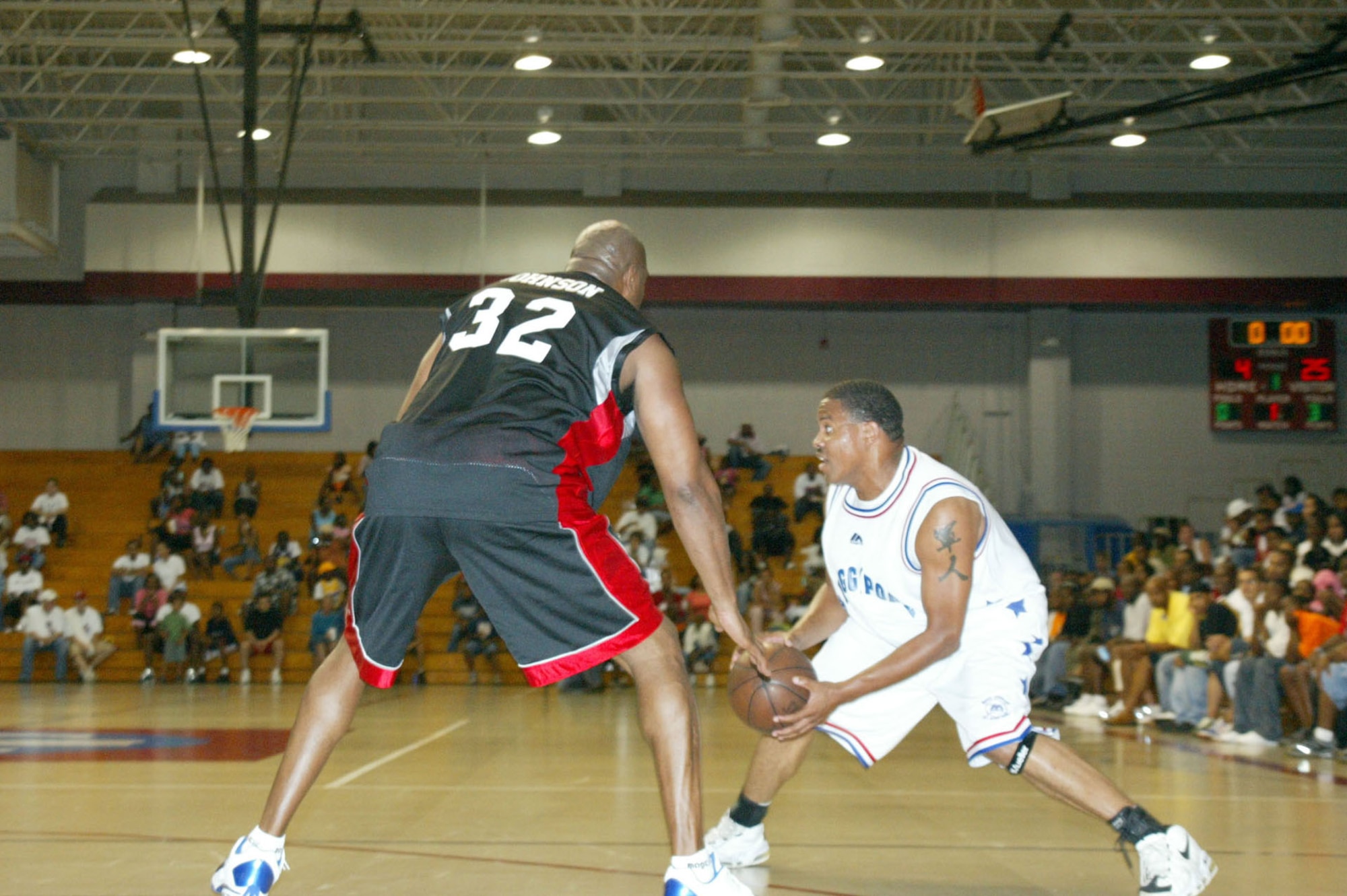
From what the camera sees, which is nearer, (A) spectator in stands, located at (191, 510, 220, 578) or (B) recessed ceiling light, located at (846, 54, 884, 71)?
(B) recessed ceiling light, located at (846, 54, 884, 71)

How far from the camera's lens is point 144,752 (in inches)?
332

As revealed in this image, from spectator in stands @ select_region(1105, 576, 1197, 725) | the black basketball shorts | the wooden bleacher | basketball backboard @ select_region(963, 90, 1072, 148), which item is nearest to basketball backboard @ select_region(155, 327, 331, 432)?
the wooden bleacher

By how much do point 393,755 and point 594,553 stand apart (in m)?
5.23

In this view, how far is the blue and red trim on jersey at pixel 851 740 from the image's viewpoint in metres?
4.57

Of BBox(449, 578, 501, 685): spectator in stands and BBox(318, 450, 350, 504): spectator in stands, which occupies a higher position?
BBox(318, 450, 350, 504): spectator in stands

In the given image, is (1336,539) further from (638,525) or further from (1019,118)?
(638,525)

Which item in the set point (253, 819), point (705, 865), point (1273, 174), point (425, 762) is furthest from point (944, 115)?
point (705, 865)

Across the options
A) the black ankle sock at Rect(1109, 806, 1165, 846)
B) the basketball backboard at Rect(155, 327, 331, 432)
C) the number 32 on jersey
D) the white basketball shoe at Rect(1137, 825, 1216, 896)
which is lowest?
the white basketball shoe at Rect(1137, 825, 1216, 896)

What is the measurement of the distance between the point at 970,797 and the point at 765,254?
1641 cm

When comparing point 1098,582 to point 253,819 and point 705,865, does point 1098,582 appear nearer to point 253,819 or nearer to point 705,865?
point 253,819

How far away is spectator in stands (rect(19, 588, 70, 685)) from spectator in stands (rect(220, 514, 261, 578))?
97.6 inches

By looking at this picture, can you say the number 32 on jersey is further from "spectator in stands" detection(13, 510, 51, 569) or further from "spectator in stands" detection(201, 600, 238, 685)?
"spectator in stands" detection(13, 510, 51, 569)

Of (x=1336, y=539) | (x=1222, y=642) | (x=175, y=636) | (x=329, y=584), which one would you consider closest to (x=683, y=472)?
(x=1222, y=642)

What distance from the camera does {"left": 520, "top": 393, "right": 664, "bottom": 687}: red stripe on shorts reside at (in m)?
3.44
